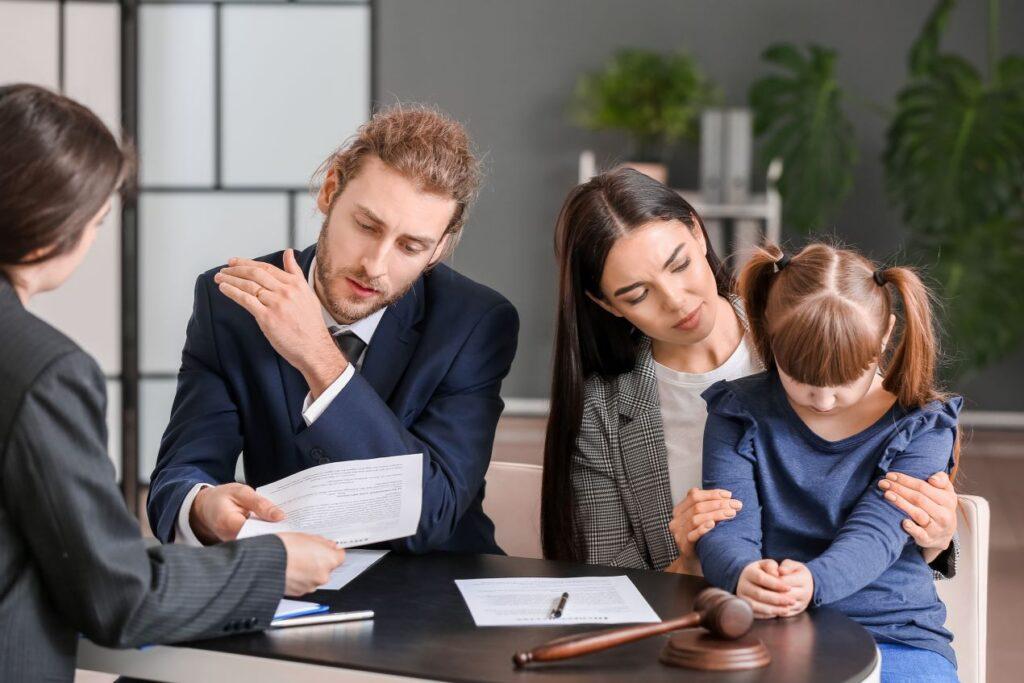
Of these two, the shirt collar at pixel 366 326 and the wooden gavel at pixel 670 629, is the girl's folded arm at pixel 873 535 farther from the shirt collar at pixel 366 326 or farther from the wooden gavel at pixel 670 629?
the shirt collar at pixel 366 326

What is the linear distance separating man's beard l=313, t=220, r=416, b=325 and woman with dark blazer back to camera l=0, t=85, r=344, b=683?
2.06 feet

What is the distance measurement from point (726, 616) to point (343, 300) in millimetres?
866

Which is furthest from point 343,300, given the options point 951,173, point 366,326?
point 951,173

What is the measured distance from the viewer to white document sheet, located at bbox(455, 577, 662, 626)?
4.60 feet

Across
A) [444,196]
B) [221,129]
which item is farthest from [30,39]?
[444,196]

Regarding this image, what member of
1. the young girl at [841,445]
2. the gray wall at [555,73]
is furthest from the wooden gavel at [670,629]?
the gray wall at [555,73]

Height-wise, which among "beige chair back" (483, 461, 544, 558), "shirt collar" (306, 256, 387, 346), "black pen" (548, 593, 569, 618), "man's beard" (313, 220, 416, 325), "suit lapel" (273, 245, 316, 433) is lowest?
"beige chair back" (483, 461, 544, 558)

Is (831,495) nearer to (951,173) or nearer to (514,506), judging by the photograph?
(514,506)

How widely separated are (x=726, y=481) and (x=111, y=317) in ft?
12.4

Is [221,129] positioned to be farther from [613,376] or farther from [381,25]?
[613,376]

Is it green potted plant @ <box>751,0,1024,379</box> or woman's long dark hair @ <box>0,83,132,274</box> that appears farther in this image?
green potted plant @ <box>751,0,1024,379</box>

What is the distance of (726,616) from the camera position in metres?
1.26

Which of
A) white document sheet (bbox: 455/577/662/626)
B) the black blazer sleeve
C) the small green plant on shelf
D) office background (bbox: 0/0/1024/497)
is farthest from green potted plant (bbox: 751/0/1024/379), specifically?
the black blazer sleeve

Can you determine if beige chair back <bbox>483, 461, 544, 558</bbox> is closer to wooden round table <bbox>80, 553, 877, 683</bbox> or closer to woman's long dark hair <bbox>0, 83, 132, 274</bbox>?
→ wooden round table <bbox>80, 553, 877, 683</bbox>
